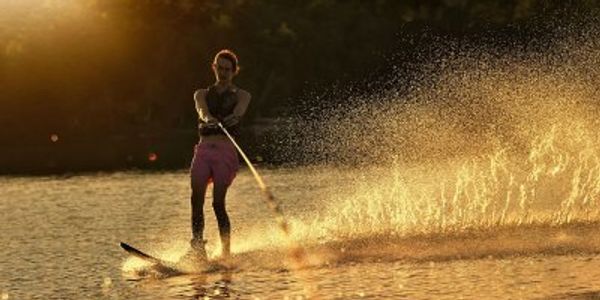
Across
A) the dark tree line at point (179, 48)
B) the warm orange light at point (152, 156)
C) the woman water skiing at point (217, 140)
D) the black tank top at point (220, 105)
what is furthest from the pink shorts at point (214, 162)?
A: the dark tree line at point (179, 48)

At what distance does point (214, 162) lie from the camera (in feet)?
41.3

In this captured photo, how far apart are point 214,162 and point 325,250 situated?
1.37 m

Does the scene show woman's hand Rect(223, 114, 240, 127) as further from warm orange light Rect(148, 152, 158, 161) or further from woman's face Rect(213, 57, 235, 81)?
warm orange light Rect(148, 152, 158, 161)

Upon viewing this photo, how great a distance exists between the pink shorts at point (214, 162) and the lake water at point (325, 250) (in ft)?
2.59

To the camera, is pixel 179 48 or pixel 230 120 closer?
pixel 230 120

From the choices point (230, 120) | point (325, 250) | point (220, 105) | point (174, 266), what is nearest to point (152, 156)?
point (325, 250)

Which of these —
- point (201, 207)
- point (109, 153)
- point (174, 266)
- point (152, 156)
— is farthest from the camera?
point (109, 153)

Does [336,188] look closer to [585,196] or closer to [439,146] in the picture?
[585,196]

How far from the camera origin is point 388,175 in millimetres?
25094

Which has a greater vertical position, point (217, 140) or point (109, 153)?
point (109, 153)

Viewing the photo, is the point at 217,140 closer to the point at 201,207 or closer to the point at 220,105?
the point at 220,105

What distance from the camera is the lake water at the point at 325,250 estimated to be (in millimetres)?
10828

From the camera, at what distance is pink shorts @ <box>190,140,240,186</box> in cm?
1256

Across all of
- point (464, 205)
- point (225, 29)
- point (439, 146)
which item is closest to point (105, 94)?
point (225, 29)
